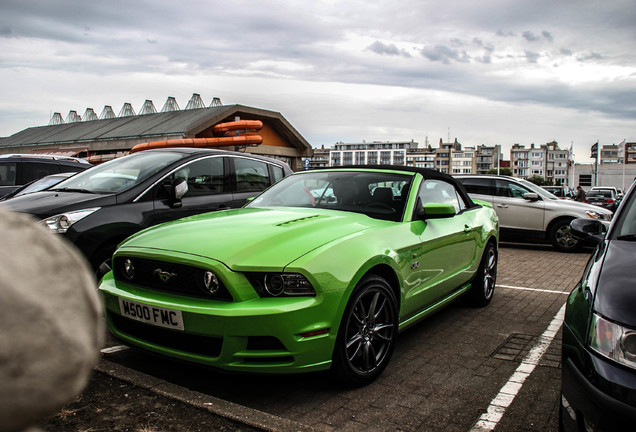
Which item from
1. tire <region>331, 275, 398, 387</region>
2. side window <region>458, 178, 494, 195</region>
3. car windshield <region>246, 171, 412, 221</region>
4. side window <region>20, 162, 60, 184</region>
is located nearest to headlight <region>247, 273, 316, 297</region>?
tire <region>331, 275, 398, 387</region>

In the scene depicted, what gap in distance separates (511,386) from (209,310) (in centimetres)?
214

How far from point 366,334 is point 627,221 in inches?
70.5

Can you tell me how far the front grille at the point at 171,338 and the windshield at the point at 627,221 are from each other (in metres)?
2.45

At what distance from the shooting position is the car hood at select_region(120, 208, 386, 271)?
3.18 meters

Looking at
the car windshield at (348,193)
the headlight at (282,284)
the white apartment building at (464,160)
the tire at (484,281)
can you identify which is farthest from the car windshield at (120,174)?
the white apartment building at (464,160)

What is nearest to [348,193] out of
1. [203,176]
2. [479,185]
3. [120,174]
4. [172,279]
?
[172,279]

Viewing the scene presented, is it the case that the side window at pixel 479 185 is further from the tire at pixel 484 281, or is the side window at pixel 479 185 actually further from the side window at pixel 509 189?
the tire at pixel 484 281

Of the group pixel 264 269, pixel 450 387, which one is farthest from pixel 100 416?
pixel 450 387

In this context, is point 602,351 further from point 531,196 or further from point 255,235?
point 531,196

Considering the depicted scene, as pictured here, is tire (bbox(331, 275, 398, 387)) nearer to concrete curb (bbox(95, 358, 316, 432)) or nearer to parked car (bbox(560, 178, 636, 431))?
concrete curb (bbox(95, 358, 316, 432))

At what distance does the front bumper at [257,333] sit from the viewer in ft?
9.74

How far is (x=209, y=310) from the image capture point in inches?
A: 119

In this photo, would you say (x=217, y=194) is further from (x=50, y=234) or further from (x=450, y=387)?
(x=50, y=234)

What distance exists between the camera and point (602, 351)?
217 cm
